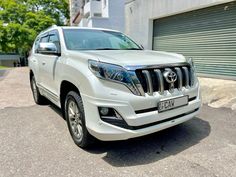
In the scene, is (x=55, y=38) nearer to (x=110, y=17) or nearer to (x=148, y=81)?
(x=148, y=81)

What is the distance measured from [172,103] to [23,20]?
102 ft

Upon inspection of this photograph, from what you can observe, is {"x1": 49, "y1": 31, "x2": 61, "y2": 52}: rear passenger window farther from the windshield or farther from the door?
the windshield

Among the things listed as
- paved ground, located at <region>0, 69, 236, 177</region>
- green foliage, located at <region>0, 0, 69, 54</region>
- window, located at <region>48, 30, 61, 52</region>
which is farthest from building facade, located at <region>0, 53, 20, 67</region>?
paved ground, located at <region>0, 69, 236, 177</region>

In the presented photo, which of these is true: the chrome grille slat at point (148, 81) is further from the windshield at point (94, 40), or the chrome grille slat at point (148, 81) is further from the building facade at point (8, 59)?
the building facade at point (8, 59)

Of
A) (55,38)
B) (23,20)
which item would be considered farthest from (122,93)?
(23,20)

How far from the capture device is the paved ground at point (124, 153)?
2.61 metres

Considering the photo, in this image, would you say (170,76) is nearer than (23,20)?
Yes

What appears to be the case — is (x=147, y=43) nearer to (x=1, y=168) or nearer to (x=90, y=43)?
(x=90, y=43)

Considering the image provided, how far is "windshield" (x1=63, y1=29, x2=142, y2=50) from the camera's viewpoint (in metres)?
3.71

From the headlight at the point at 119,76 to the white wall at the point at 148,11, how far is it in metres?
5.79

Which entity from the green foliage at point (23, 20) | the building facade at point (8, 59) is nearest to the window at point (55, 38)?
the green foliage at point (23, 20)

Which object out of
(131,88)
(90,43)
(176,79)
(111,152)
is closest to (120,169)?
(111,152)

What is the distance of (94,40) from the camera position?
400 cm

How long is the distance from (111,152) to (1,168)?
4.74 feet
